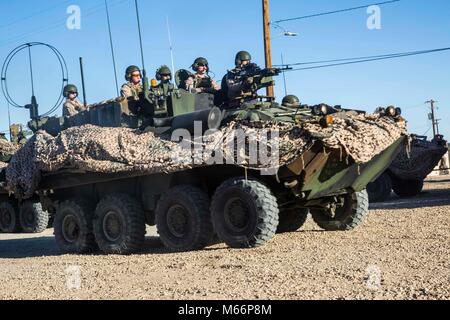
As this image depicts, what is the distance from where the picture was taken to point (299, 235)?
10.0 meters

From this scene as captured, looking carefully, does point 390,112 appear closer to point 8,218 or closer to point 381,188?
point 381,188

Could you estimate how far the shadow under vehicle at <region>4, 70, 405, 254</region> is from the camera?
8391 mm

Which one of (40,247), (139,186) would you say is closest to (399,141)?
(139,186)

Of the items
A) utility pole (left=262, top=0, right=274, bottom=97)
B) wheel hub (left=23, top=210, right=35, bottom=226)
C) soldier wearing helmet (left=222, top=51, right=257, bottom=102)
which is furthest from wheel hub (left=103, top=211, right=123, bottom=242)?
utility pole (left=262, top=0, right=274, bottom=97)

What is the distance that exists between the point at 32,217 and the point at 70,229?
5.97 meters

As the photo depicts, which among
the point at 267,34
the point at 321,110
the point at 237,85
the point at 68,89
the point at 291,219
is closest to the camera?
the point at 321,110

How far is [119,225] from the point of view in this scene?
32.4ft

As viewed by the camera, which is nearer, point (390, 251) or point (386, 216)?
point (390, 251)

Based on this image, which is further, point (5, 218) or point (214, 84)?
point (5, 218)

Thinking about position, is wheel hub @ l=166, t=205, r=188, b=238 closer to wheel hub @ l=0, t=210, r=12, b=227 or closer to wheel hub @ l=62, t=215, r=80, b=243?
wheel hub @ l=62, t=215, r=80, b=243

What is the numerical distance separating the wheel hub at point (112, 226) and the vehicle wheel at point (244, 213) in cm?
193

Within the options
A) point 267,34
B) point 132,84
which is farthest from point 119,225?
point 267,34
